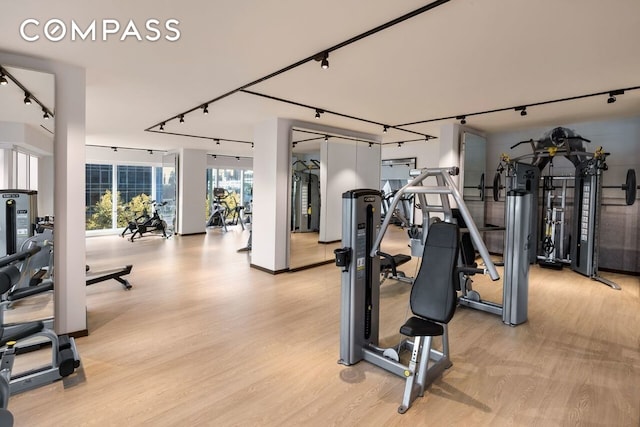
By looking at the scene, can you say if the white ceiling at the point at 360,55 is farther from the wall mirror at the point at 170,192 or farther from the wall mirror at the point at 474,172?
the wall mirror at the point at 170,192

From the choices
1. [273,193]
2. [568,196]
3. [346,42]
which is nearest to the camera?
[346,42]

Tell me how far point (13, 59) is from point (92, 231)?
753 cm

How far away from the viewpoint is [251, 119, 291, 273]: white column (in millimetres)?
5305

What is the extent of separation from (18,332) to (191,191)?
23.9 feet

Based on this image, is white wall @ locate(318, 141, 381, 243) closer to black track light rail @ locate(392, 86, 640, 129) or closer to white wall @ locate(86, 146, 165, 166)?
black track light rail @ locate(392, 86, 640, 129)

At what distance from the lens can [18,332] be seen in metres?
2.39

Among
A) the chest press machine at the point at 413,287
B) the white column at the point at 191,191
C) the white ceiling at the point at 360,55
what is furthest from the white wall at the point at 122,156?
the chest press machine at the point at 413,287

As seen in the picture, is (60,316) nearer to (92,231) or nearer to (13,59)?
(13,59)

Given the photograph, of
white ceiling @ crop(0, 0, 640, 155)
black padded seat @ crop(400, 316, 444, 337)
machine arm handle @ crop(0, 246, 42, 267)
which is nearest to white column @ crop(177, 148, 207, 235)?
white ceiling @ crop(0, 0, 640, 155)

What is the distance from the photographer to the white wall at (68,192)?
9.83 ft

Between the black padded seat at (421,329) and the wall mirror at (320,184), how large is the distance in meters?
3.60

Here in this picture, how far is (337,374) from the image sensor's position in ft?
8.29

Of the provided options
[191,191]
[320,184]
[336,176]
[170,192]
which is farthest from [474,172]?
[170,192]

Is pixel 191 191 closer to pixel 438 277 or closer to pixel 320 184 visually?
pixel 320 184
